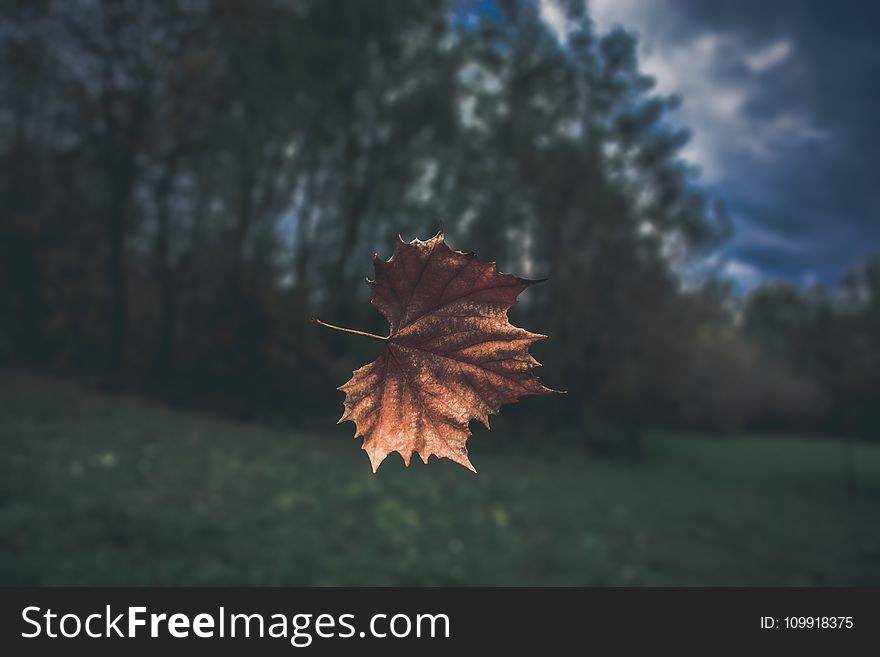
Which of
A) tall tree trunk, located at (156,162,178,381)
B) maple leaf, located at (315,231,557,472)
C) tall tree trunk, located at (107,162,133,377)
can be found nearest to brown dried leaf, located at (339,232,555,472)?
maple leaf, located at (315,231,557,472)

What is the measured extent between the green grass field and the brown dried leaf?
5.57 meters

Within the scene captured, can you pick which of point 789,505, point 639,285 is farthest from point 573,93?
point 789,505

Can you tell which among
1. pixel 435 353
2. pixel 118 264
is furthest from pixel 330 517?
pixel 118 264

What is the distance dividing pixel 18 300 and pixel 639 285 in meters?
18.0

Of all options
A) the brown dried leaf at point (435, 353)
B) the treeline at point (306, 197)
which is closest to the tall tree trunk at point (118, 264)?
the treeline at point (306, 197)

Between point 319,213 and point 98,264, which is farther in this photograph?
point 319,213

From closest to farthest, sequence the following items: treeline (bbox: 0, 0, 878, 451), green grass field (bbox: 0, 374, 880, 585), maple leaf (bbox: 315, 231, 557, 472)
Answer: maple leaf (bbox: 315, 231, 557, 472) < green grass field (bbox: 0, 374, 880, 585) < treeline (bbox: 0, 0, 878, 451)

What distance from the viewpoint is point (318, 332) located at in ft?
44.5

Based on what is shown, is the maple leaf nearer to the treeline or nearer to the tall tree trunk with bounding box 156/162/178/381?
the treeline

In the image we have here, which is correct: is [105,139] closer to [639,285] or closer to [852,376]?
[639,285]

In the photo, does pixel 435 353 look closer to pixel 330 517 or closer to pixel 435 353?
pixel 435 353

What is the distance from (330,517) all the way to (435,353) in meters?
7.83

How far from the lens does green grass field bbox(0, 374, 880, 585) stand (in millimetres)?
5820

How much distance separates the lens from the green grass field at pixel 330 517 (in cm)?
582
